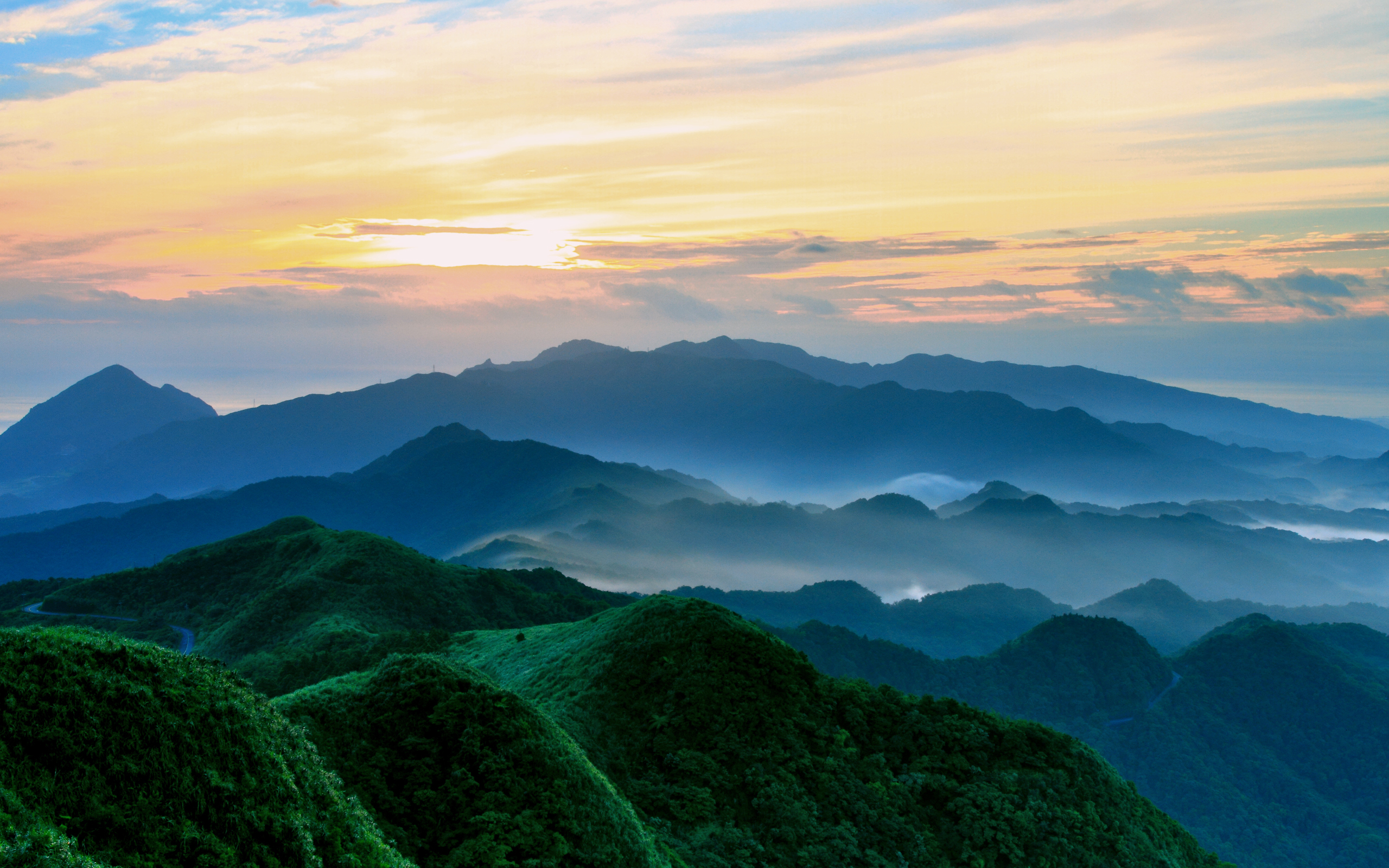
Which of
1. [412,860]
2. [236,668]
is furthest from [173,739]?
[236,668]

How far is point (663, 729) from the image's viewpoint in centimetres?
4122

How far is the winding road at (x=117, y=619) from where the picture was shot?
7800cm

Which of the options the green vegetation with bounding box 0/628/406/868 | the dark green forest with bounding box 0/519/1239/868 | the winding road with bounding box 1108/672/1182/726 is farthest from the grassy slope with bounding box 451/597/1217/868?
the winding road with bounding box 1108/672/1182/726

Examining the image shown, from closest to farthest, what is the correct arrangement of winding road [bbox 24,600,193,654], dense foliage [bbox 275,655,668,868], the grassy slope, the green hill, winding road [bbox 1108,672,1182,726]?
dense foliage [bbox 275,655,668,868] < the grassy slope < the green hill < winding road [bbox 24,600,193,654] < winding road [bbox 1108,672,1182,726]

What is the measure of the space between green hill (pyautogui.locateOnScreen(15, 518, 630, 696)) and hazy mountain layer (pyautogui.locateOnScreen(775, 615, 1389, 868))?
160 ft

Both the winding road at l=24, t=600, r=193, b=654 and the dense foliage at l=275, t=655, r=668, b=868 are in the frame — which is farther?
the winding road at l=24, t=600, r=193, b=654

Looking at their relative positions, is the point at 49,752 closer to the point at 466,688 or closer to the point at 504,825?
the point at 504,825

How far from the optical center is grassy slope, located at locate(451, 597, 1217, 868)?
37.0 metres

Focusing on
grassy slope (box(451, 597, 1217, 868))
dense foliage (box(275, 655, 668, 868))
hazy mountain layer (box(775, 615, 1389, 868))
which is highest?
dense foliage (box(275, 655, 668, 868))

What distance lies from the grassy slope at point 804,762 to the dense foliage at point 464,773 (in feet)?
21.8

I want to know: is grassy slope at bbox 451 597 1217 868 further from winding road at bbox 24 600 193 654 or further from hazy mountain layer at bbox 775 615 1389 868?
hazy mountain layer at bbox 775 615 1389 868

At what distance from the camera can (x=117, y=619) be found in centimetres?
8656

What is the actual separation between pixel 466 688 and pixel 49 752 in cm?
1568

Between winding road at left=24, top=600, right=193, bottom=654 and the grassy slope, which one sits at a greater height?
the grassy slope
